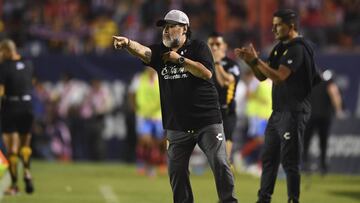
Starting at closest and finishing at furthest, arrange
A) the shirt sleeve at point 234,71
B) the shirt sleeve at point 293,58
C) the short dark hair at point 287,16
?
the shirt sleeve at point 293,58
the short dark hair at point 287,16
the shirt sleeve at point 234,71

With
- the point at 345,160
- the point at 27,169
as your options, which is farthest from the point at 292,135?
the point at 345,160

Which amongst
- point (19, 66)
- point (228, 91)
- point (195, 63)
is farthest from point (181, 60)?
point (19, 66)

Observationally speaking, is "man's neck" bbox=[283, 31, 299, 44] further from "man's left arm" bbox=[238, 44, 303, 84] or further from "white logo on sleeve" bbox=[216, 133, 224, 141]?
"white logo on sleeve" bbox=[216, 133, 224, 141]

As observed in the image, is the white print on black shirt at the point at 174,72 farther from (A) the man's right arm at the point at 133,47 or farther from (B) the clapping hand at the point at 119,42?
(B) the clapping hand at the point at 119,42

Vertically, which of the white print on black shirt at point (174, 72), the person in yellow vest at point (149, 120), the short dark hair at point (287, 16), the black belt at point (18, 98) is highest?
the short dark hair at point (287, 16)

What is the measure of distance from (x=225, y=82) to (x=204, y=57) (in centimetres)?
395

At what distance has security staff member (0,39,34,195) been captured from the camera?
683 inches

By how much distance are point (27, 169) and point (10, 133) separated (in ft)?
2.39

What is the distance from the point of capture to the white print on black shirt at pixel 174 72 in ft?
38.6

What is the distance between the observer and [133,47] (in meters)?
11.6

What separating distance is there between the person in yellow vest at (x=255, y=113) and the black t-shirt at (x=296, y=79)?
419 inches

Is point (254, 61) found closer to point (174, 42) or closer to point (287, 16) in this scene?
point (287, 16)

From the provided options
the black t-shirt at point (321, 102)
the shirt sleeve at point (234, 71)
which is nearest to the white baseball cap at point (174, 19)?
the shirt sleeve at point (234, 71)

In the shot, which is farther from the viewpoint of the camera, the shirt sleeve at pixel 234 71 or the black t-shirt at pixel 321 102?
the black t-shirt at pixel 321 102
